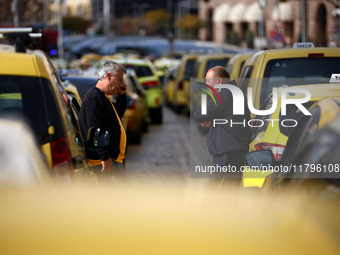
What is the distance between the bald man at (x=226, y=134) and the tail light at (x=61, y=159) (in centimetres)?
249

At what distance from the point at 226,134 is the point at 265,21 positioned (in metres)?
79.2

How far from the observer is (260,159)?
16.7 ft

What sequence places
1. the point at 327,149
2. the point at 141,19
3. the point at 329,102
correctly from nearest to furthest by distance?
the point at 327,149 < the point at 329,102 < the point at 141,19

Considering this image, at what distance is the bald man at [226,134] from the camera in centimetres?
689

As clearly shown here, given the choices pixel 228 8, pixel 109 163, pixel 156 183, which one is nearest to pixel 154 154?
pixel 156 183

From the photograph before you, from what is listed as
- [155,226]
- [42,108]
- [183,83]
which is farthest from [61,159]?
[183,83]

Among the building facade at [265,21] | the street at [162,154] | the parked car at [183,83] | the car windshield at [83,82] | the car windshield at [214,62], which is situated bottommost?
the street at [162,154]

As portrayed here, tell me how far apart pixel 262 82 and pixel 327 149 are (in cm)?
504

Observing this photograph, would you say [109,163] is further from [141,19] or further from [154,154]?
[141,19]

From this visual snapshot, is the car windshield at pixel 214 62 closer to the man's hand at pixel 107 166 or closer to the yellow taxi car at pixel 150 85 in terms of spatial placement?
the yellow taxi car at pixel 150 85

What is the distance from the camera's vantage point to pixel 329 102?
4.45m

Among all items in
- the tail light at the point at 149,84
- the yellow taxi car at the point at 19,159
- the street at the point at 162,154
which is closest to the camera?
the yellow taxi car at the point at 19,159

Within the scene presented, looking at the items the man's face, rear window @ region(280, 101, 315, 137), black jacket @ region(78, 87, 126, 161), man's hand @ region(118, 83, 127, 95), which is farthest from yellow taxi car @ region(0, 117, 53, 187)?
man's hand @ region(118, 83, 127, 95)

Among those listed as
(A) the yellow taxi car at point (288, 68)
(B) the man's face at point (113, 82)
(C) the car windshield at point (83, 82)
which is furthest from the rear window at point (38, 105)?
(C) the car windshield at point (83, 82)
